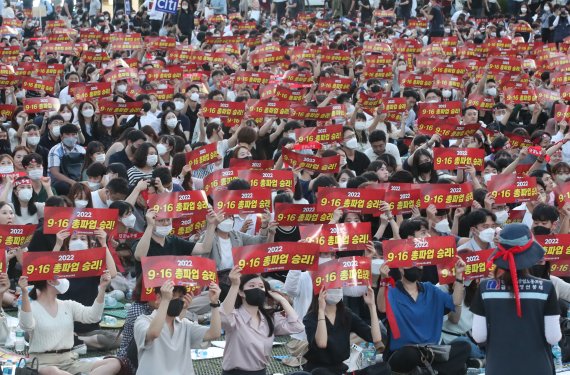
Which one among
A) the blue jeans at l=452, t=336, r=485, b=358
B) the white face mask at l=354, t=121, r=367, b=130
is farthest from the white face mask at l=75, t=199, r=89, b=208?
the white face mask at l=354, t=121, r=367, b=130

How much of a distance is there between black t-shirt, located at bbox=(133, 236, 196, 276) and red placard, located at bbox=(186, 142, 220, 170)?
2383 mm

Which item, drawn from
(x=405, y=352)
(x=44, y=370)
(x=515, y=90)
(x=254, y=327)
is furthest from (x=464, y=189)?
(x=515, y=90)

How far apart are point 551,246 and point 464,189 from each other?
1644 millimetres

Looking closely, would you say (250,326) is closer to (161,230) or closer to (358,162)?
(161,230)

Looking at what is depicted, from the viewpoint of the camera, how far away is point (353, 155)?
14305 millimetres

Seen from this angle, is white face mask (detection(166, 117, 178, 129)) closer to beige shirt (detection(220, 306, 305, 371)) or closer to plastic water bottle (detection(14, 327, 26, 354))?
plastic water bottle (detection(14, 327, 26, 354))

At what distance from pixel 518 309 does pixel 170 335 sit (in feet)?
7.75

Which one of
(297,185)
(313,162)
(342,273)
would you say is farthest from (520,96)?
(342,273)

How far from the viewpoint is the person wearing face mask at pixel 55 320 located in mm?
8883

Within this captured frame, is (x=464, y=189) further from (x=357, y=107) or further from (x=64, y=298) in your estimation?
(x=357, y=107)

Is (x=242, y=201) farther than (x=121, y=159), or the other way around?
(x=121, y=159)

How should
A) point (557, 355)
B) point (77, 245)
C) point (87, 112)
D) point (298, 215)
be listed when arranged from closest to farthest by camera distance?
point (557, 355) → point (77, 245) → point (298, 215) → point (87, 112)

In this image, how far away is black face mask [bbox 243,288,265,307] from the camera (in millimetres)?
8555

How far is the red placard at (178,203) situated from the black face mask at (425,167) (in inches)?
126
